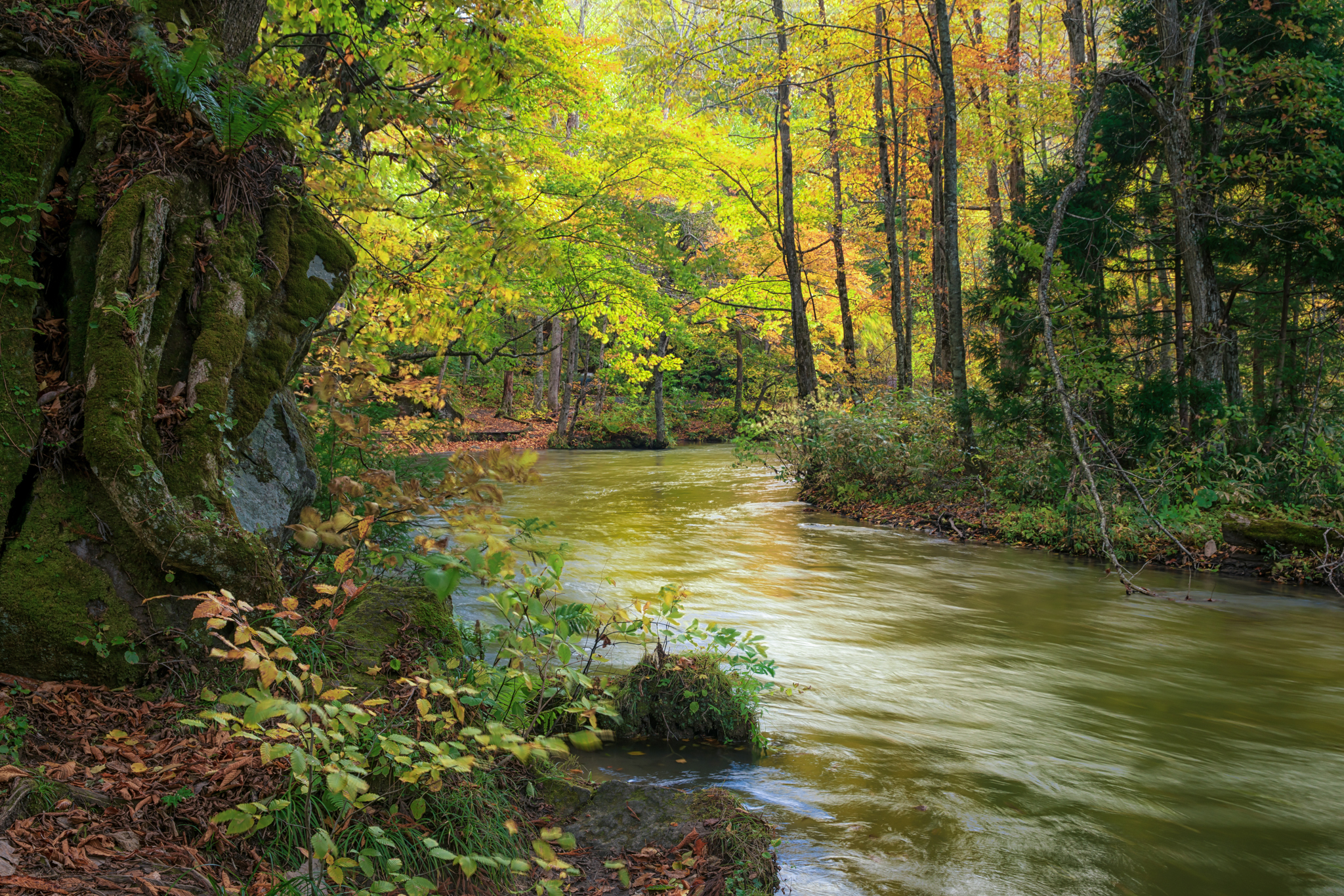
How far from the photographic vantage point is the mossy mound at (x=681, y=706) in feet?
16.0

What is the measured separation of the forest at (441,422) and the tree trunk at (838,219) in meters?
1.51

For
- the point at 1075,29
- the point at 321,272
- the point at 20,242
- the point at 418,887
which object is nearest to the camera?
the point at 418,887

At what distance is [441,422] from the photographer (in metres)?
10.1

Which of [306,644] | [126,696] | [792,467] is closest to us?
[126,696]

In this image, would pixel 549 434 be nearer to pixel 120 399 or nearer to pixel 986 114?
pixel 986 114

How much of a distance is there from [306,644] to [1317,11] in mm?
12806

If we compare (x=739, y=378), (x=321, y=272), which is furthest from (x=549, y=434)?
(x=321, y=272)

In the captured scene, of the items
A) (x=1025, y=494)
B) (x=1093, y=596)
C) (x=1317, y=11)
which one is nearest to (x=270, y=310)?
(x=1093, y=596)

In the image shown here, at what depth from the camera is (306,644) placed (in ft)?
13.6

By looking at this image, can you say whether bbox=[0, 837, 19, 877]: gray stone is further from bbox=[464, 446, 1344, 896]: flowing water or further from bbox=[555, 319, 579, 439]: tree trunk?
bbox=[555, 319, 579, 439]: tree trunk

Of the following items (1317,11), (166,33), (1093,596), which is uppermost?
(1317,11)

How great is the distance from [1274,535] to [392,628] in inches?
393

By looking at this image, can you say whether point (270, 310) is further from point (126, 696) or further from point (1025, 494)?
point (1025, 494)

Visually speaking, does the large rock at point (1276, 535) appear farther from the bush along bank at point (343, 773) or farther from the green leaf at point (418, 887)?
the green leaf at point (418, 887)
